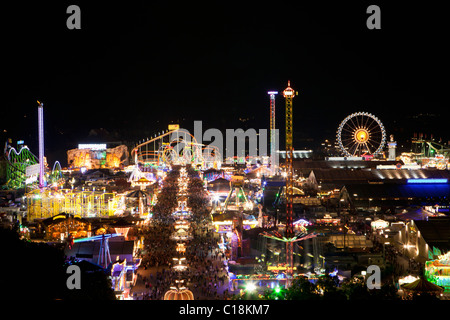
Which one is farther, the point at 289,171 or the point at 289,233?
the point at 289,171

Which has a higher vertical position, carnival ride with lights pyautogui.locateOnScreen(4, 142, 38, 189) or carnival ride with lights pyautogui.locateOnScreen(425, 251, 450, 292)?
carnival ride with lights pyautogui.locateOnScreen(4, 142, 38, 189)

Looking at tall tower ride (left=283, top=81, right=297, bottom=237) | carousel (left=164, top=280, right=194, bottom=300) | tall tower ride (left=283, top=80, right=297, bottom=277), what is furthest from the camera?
tall tower ride (left=283, top=81, right=297, bottom=237)

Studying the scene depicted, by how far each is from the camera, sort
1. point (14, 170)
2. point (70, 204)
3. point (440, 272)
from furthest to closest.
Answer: point (14, 170)
point (70, 204)
point (440, 272)

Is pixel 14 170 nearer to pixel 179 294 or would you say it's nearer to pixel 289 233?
pixel 289 233

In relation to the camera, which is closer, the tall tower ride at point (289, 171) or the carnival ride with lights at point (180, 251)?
the carnival ride with lights at point (180, 251)

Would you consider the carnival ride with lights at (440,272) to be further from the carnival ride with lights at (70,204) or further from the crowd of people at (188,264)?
the carnival ride with lights at (70,204)

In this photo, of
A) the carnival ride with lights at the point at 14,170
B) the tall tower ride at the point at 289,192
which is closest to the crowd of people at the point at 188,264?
the tall tower ride at the point at 289,192

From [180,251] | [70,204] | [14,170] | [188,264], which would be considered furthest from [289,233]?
[14,170]

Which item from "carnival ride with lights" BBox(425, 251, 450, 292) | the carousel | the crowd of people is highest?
"carnival ride with lights" BBox(425, 251, 450, 292)

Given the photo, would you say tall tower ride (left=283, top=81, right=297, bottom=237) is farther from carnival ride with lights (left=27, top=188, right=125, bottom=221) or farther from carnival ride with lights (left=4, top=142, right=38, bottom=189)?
carnival ride with lights (left=4, top=142, right=38, bottom=189)

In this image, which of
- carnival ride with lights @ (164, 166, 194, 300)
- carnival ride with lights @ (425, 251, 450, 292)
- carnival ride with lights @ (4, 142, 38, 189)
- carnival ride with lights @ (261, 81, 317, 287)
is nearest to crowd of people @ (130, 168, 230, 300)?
carnival ride with lights @ (164, 166, 194, 300)

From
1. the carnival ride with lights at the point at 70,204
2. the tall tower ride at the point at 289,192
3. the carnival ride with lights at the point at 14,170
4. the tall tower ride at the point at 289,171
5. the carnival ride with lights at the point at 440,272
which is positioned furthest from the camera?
the carnival ride with lights at the point at 14,170
